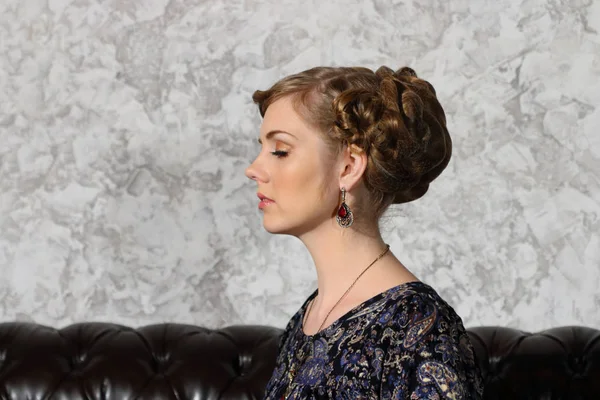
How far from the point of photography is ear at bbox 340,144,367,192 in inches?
67.1

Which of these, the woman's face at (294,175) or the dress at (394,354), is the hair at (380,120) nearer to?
the woman's face at (294,175)

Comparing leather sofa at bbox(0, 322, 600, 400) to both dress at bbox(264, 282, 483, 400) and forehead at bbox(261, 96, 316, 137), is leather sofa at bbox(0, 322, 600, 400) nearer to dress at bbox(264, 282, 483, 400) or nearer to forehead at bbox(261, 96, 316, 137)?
dress at bbox(264, 282, 483, 400)

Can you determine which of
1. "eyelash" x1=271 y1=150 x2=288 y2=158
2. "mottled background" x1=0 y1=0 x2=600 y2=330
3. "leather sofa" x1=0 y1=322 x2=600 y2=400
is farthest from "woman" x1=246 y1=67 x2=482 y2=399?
"mottled background" x1=0 y1=0 x2=600 y2=330

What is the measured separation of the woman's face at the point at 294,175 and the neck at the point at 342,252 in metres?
0.03

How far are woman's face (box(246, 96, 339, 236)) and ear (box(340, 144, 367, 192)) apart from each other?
17 mm

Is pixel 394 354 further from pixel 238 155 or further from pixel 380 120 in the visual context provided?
pixel 238 155

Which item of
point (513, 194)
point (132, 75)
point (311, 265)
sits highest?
point (132, 75)

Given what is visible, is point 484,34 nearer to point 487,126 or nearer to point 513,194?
point 487,126

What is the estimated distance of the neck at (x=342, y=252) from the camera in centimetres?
175

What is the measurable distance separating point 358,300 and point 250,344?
25.5 inches

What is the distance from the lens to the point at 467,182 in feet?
8.07

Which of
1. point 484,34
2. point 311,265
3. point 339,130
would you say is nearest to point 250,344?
point 311,265

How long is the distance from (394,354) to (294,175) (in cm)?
38

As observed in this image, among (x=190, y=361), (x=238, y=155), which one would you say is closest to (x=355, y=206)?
(x=190, y=361)
